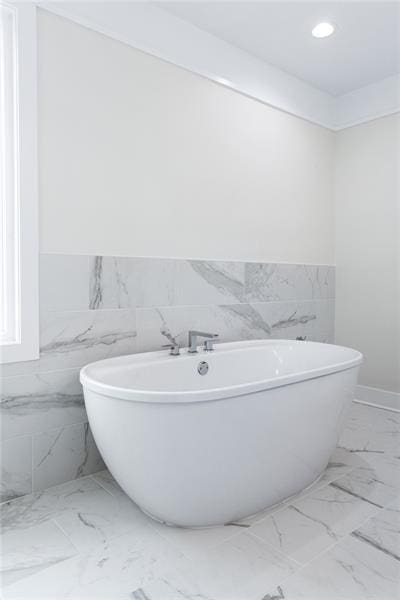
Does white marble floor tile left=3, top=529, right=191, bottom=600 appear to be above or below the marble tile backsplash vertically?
below

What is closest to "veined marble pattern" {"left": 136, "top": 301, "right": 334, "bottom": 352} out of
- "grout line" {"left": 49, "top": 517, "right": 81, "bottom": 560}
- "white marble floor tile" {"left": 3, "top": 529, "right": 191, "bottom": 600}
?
"grout line" {"left": 49, "top": 517, "right": 81, "bottom": 560}

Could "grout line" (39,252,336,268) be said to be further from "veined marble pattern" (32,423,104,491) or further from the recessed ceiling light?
the recessed ceiling light

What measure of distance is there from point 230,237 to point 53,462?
5.66 feet

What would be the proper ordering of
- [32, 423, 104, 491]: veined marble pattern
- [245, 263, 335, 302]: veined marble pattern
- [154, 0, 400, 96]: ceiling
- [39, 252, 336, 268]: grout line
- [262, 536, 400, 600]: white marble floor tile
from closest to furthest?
[262, 536, 400, 600]: white marble floor tile → [32, 423, 104, 491]: veined marble pattern → [39, 252, 336, 268]: grout line → [154, 0, 400, 96]: ceiling → [245, 263, 335, 302]: veined marble pattern

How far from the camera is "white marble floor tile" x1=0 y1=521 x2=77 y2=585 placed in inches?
56.5

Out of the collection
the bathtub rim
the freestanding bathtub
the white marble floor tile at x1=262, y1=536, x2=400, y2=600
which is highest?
the bathtub rim

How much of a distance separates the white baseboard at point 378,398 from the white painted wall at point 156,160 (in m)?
1.26

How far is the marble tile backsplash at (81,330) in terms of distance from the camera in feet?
6.30

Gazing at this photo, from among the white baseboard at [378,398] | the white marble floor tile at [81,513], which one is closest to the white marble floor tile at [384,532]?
the white marble floor tile at [81,513]

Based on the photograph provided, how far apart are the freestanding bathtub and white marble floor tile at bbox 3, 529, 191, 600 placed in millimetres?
155

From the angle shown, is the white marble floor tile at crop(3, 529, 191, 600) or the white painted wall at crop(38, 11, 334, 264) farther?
the white painted wall at crop(38, 11, 334, 264)

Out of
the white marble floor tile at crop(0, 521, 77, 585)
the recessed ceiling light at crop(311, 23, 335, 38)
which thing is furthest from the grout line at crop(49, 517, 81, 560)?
the recessed ceiling light at crop(311, 23, 335, 38)

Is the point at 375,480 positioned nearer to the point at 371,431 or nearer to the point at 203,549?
the point at 371,431

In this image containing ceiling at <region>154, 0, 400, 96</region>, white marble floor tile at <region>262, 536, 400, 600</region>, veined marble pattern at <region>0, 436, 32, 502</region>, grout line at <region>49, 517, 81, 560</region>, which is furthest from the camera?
ceiling at <region>154, 0, 400, 96</region>
